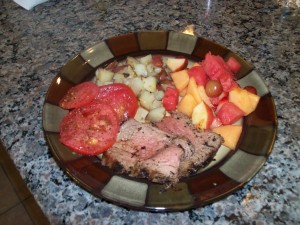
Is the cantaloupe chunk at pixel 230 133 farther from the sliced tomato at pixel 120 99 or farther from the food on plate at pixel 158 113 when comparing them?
the sliced tomato at pixel 120 99

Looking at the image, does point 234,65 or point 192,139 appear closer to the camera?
point 192,139

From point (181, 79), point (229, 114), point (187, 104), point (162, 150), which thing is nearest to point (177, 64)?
point (181, 79)

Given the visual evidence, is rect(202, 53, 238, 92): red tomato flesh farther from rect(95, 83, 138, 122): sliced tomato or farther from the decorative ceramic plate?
rect(95, 83, 138, 122): sliced tomato

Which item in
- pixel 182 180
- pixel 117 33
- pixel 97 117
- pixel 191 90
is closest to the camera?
pixel 182 180

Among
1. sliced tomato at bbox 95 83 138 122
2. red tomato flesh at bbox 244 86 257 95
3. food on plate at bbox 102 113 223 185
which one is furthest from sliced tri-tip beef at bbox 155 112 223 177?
red tomato flesh at bbox 244 86 257 95

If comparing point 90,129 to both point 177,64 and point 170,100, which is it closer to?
point 170,100

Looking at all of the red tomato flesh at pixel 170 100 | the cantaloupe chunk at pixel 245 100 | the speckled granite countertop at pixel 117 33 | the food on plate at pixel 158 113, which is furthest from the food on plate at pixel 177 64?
the speckled granite countertop at pixel 117 33

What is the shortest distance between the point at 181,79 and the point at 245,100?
0.23m

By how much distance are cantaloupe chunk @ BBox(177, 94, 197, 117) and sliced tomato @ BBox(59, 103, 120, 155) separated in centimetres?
22

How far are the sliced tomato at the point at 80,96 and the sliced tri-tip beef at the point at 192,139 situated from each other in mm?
232

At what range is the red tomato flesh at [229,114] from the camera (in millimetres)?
997

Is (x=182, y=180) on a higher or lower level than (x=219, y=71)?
lower

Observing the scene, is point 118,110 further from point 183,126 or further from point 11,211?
point 11,211

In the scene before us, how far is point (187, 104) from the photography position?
1.05 metres
